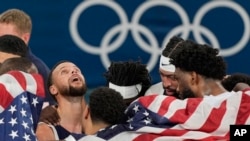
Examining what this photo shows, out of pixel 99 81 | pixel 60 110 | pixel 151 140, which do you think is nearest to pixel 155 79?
pixel 99 81

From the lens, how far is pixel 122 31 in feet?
32.2

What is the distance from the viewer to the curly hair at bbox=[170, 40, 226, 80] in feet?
20.0

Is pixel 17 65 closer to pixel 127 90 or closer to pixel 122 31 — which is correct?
pixel 127 90

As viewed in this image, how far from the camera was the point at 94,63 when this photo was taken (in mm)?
9781

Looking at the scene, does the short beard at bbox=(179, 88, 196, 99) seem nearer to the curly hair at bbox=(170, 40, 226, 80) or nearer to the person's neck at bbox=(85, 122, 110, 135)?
the curly hair at bbox=(170, 40, 226, 80)

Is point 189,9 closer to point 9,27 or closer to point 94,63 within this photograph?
point 94,63

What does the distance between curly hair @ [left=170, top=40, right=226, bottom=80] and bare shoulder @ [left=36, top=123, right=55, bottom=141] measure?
0.86 metres

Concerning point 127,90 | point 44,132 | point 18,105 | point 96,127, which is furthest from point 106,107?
point 127,90

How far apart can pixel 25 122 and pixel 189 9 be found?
4.31m

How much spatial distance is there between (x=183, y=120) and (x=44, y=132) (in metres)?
0.88

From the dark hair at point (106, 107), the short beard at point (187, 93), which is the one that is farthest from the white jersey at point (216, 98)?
the dark hair at point (106, 107)

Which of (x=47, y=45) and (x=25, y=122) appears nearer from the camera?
(x=25, y=122)

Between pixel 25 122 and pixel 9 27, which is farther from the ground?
pixel 9 27

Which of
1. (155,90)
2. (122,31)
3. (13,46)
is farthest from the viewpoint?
(122,31)
